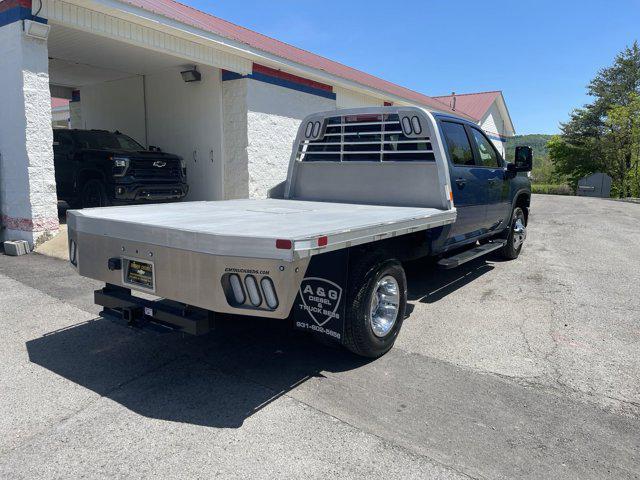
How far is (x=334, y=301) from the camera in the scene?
367 cm

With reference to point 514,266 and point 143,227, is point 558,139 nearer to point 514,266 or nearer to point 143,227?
point 514,266

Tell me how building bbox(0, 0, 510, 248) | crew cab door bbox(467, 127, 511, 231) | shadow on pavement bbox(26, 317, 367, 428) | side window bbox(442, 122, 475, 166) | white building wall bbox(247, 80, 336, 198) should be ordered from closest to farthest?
shadow on pavement bbox(26, 317, 367, 428) < side window bbox(442, 122, 475, 166) < crew cab door bbox(467, 127, 511, 231) < building bbox(0, 0, 510, 248) < white building wall bbox(247, 80, 336, 198)

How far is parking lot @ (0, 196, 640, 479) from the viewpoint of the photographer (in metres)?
2.73

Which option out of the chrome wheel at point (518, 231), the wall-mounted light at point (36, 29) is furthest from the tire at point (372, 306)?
the wall-mounted light at point (36, 29)

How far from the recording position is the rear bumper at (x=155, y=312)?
3369 mm

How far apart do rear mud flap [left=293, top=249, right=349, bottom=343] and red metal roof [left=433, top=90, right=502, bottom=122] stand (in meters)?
27.2

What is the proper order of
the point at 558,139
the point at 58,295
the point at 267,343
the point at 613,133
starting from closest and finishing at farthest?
the point at 267,343 → the point at 58,295 → the point at 613,133 → the point at 558,139

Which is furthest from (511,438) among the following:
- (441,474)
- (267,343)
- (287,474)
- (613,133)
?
(613,133)

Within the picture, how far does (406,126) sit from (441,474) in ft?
12.5

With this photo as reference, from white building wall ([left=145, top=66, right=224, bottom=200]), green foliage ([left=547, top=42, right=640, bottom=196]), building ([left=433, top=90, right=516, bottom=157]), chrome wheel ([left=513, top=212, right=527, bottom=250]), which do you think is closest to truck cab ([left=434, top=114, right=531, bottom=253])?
chrome wheel ([left=513, top=212, right=527, bottom=250])

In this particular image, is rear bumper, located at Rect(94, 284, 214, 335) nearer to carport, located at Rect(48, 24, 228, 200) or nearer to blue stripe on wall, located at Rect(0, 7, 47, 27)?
blue stripe on wall, located at Rect(0, 7, 47, 27)

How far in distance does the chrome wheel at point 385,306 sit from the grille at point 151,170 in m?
7.76

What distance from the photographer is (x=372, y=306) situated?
3977mm

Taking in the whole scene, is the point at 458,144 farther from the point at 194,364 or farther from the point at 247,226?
the point at 194,364
